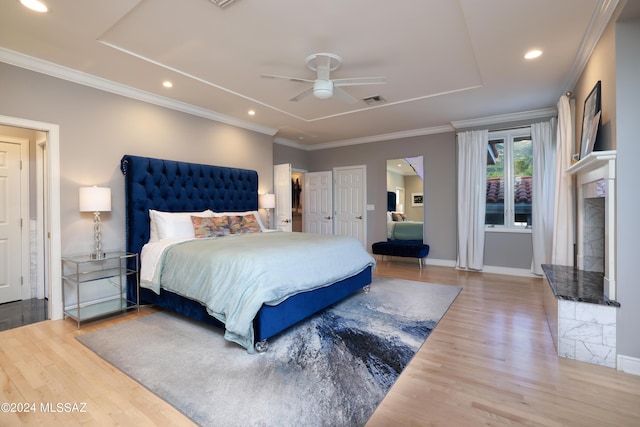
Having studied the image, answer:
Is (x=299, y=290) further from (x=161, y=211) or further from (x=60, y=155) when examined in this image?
(x=60, y=155)

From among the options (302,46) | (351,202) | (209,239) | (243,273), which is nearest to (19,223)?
(209,239)

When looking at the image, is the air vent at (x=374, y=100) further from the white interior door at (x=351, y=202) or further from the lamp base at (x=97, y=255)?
the lamp base at (x=97, y=255)

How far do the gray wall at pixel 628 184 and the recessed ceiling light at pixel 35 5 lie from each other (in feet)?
14.0

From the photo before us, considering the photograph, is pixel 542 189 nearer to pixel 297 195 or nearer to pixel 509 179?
pixel 509 179

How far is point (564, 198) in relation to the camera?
3.40 metres

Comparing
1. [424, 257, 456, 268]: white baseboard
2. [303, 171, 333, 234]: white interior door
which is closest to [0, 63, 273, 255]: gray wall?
[303, 171, 333, 234]: white interior door

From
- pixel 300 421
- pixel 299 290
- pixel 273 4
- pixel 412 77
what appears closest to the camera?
pixel 300 421

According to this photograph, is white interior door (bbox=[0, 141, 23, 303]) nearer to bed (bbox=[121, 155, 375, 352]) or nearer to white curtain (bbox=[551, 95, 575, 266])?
bed (bbox=[121, 155, 375, 352])

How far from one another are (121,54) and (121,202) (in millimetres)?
1713

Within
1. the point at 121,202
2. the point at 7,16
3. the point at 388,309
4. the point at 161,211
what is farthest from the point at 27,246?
the point at 388,309

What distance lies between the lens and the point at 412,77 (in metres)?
3.55

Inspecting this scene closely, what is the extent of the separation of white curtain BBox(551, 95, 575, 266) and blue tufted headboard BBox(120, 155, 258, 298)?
4.36 meters

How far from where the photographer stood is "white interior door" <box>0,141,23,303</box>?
11.9 ft

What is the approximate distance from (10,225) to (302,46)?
4157 millimetres
